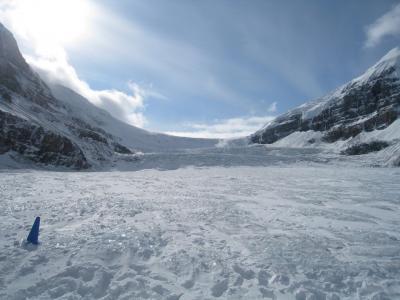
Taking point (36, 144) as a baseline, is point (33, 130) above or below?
above

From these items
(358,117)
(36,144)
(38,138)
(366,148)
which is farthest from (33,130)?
(358,117)

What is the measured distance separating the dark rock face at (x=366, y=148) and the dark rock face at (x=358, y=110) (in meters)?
14.5

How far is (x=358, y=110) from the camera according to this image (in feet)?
292

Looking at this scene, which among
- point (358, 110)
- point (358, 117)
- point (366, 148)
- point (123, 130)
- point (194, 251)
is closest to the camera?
point (194, 251)

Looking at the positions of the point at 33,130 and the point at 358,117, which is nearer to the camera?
the point at 33,130

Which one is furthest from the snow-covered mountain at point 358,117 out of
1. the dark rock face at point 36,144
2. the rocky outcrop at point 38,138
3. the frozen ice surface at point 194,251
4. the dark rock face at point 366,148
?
the frozen ice surface at point 194,251

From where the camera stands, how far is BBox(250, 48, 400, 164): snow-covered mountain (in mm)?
68575

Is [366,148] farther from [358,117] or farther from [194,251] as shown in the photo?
[194,251]

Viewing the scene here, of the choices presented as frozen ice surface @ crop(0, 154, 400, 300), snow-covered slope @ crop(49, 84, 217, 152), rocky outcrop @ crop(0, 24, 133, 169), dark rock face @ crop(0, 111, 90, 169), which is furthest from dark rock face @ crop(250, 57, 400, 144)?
frozen ice surface @ crop(0, 154, 400, 300)

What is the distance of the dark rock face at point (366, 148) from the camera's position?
184 ft

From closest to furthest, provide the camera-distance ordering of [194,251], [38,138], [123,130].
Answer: [194,251] → [38,138] → [123,130]

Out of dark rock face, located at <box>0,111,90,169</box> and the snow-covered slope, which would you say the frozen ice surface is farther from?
the snow-covered slope

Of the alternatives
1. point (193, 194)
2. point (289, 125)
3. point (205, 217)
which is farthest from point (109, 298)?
point (289, 125)

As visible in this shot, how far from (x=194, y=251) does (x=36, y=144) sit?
1190 inches
